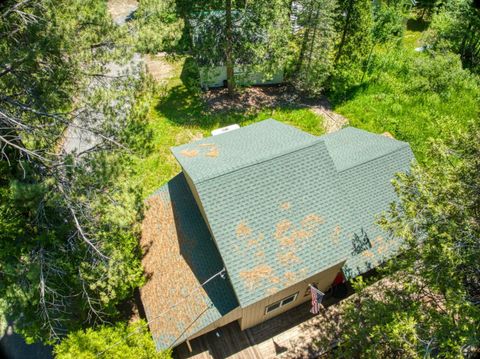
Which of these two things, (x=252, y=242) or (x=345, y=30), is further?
(x=345, y=30)

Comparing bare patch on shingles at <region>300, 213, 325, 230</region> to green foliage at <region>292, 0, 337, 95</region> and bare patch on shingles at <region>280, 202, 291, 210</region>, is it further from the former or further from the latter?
green foliage at <region>292, 0, 337, 95</region>

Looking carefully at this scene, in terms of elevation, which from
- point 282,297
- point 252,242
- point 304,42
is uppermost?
point 304,42

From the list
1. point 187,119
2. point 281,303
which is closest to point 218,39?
point 187,119

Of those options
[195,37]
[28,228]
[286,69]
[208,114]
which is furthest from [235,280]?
[286,69]

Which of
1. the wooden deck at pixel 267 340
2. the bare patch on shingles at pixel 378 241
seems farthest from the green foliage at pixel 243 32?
the wooden deck at pixel 267 340

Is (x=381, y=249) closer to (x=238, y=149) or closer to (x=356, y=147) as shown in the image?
(x=356, y=147)
